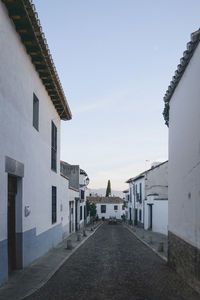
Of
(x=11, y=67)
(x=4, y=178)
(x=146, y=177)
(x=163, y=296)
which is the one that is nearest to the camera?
(x=163, y=296)

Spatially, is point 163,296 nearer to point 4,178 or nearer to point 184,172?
point 184,172

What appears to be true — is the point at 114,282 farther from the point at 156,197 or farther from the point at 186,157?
the point at 156,197

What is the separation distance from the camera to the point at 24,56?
10641 mm

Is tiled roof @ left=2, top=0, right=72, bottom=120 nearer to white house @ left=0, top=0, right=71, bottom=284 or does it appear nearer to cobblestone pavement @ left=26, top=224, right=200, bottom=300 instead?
white house @ left=0, top=0, right=71, bottom=284

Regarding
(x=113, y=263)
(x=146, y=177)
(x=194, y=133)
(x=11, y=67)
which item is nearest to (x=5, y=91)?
(x=11, y=67)

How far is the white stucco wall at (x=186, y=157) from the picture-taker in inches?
335

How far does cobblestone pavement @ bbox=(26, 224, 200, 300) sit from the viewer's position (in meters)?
7.99

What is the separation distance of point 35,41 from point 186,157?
5.56 metres

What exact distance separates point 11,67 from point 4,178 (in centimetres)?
296

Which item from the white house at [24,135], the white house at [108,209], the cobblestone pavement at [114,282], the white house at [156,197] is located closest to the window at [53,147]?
the white house at [24,135]

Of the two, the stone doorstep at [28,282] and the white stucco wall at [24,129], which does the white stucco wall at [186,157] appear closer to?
the stone doorstep at [28,282]

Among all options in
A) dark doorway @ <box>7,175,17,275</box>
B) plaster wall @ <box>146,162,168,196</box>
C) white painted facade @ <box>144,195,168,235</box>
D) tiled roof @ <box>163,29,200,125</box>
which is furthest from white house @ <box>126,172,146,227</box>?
dark doorway @ <box>7,175,17,275</box>

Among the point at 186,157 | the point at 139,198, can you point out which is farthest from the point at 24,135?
the point at 139,198

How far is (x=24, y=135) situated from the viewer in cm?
1065
